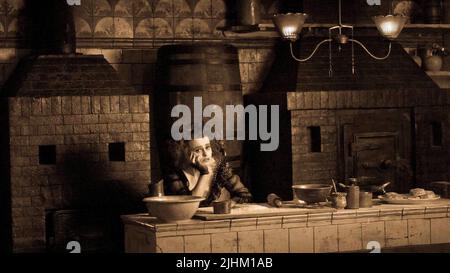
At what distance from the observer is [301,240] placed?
18.6ft

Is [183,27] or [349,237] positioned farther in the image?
[183,27]

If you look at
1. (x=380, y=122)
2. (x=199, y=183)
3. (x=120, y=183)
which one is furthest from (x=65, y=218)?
(x=380, y=122)

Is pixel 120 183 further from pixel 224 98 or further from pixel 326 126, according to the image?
pixel 326 126

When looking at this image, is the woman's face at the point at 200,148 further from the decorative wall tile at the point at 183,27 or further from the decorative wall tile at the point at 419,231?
the decorative wall tile at the point at 183,27

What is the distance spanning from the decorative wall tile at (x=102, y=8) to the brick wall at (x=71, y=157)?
46.2 inches

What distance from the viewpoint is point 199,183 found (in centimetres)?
645

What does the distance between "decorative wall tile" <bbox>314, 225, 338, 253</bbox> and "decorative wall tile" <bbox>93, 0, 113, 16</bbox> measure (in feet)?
11.7

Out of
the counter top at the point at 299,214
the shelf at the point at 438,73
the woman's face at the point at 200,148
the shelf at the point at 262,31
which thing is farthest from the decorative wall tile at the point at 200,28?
the counter top at the point at 299,214

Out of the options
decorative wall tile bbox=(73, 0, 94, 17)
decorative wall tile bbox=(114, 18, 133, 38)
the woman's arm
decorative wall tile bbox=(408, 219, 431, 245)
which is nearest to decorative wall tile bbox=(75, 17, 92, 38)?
decorative wall tile bbox=(73, 0, 94, 17)

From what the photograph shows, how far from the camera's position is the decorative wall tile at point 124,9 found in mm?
8438

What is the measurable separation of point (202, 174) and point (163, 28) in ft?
8.29

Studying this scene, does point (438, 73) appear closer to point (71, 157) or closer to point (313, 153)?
point (313, 153)

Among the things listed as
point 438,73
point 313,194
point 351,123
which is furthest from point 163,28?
point 313,194

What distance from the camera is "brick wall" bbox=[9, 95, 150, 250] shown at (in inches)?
287
